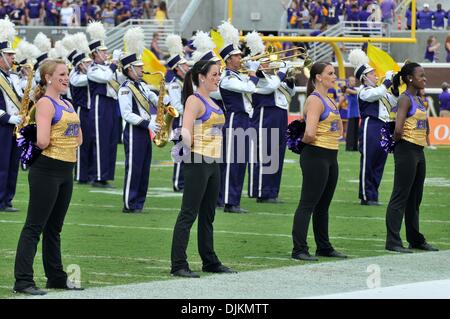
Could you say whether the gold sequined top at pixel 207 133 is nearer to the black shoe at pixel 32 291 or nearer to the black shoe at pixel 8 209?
the black shoe at pixel 32 291

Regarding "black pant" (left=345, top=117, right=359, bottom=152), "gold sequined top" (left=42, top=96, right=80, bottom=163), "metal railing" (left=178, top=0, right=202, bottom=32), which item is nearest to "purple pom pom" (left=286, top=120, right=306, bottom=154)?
"gold sequined top" (left=42, top=96, right=80, bottom=163)

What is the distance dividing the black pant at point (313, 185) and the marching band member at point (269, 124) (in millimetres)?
4752

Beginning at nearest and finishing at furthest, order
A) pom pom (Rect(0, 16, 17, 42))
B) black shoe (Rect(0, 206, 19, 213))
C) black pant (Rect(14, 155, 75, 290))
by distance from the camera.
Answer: black pant (Rect(14, 155, 75, 290)) < black shoe (Rect(0, 206, 19, 213)) < pom pom (Rect(0, 16, 17, 42))

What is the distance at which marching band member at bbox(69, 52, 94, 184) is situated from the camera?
17922 mm

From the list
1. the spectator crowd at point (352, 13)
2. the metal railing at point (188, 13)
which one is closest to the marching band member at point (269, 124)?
the spectator crowd at point (352, 13)

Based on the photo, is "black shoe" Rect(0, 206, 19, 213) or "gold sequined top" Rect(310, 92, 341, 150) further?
"black shoe" Rect(0, 206, 19, 213)

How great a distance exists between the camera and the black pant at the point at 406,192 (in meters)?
11.2

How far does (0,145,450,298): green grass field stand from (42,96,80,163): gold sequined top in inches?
38.7

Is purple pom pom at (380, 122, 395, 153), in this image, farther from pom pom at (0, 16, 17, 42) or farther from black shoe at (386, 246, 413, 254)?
pom pom at (0, 16, 17, 42)

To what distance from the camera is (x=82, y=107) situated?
59.4 ft

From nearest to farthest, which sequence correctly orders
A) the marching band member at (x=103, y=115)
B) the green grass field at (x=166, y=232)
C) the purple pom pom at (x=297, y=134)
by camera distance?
1. the green grass field at (x=166, y=232)
2. the purple pom pom at (x=297, y=134)
3. the marching band member at (x=103, y=115)

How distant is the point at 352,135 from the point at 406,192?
13.9 m

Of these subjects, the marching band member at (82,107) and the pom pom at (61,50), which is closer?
the marching band member at (82,107)

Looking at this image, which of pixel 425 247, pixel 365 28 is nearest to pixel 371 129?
pixel 425 247
